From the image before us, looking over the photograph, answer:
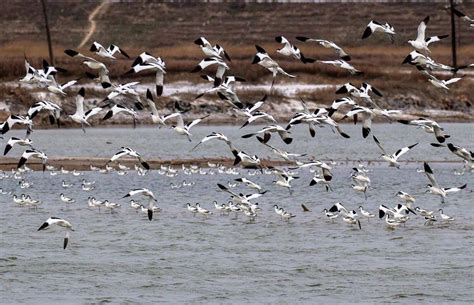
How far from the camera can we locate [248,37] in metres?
76.5

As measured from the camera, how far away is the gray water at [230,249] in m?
17.7

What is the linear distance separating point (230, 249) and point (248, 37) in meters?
56.1

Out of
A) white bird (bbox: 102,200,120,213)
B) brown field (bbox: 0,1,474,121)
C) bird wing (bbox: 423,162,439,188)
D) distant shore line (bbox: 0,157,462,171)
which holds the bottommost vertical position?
brown field (bbox: 0,1,474,121)

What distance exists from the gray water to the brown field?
779 inches

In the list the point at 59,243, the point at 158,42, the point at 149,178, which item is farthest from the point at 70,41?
the point at 59,243

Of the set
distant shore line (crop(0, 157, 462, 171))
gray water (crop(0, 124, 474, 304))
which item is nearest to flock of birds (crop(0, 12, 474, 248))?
gray water (crop(0, 124, 474, 304))

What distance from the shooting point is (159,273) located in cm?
1914

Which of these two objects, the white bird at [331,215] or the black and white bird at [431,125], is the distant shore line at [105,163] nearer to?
the white bird at [331,215]

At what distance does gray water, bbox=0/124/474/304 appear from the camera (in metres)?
17.7

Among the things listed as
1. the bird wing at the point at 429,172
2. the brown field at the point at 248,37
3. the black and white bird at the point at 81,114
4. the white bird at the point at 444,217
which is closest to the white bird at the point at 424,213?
the white bird at the point at 444,217

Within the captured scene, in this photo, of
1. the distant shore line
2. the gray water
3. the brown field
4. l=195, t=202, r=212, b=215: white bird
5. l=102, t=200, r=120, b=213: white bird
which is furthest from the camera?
the brown field

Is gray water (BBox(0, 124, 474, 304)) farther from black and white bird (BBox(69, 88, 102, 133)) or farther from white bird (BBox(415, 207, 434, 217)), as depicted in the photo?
black and white bird (BBox(69, 88, 102, 133))

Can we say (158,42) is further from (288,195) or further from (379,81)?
(288,195)

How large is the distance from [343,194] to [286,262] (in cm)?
814
